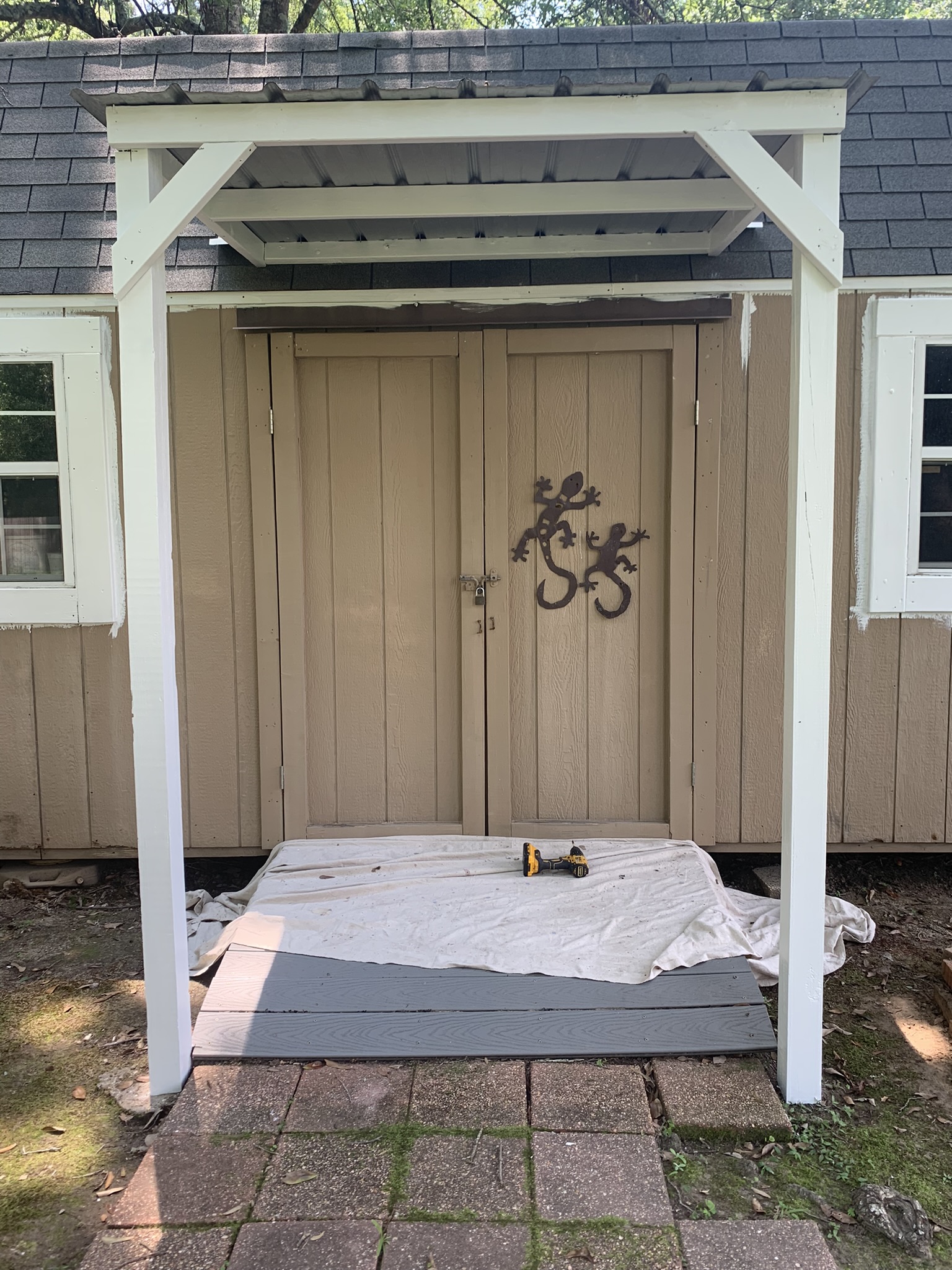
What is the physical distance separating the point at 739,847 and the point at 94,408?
10.9 feet

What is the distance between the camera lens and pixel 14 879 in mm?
4055

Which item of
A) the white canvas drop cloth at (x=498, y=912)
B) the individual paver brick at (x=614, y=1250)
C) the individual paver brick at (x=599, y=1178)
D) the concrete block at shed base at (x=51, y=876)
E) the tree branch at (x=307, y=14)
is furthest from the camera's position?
the tree branch at (x=307, y=14)

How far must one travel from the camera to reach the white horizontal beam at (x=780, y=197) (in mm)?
2322

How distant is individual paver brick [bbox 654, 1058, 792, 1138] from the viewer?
2334mm

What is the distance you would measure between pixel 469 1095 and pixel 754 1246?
2.65 feet

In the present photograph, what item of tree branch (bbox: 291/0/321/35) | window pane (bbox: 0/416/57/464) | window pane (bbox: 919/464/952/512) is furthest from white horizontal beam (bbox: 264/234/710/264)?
tree branch (bbox: 291/0/321/35)

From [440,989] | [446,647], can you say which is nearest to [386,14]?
[446,647]

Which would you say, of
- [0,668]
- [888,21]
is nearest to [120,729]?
[0,668]

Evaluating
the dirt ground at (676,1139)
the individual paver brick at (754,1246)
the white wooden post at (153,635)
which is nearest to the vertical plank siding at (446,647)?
the dirt ground at (676,1139)

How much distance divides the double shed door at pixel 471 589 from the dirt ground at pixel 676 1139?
92 cm

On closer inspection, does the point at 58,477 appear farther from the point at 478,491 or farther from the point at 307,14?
the point at 307,14

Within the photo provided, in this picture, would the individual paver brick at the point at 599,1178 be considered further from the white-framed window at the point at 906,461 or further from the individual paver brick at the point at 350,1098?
the white-framed window at the point at 906,461

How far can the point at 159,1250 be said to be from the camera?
1958 mm

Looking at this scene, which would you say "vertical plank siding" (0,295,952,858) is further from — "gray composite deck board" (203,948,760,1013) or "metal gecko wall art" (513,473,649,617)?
"gray composite deck board" (203,948,760,1013)
